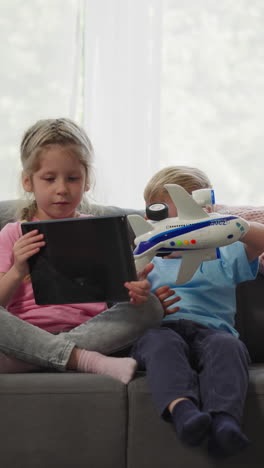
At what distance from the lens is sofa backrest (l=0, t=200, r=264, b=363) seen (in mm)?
1721

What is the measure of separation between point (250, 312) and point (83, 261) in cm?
65

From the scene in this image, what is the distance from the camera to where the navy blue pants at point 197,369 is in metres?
1.10

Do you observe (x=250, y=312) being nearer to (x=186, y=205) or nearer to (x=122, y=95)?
(x=186, y=205)

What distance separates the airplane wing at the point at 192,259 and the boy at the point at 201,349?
12 centimetres

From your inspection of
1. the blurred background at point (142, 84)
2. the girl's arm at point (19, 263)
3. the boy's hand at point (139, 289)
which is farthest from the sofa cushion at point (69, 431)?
the blurred background at point (142, 84)

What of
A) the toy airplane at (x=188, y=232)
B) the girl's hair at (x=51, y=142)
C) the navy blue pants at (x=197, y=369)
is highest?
the girl's hair at (x=51, y=142)

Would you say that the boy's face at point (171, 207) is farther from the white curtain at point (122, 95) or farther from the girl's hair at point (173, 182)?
the white curtain at point (122, 95)

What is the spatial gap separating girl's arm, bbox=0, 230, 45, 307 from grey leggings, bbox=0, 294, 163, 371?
0.08m

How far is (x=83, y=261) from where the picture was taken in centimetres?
131

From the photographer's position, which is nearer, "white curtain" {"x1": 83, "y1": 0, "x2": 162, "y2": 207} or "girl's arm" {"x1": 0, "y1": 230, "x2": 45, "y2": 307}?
"girl's arm" {"x1": 0, "y1": 230, "x2": 45, "y2": 307}

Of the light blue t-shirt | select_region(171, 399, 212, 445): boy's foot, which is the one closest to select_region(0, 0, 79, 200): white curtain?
the light blue t-shirt

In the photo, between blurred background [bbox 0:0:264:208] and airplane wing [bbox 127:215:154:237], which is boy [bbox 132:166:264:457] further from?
blurred background [bbox 0:0:264:208]

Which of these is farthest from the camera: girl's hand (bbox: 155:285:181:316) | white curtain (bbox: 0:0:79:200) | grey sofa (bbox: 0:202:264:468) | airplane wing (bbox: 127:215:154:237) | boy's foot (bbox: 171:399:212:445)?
white curtain (bbox: 0:0:79:200)

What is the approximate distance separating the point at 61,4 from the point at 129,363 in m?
2.21
